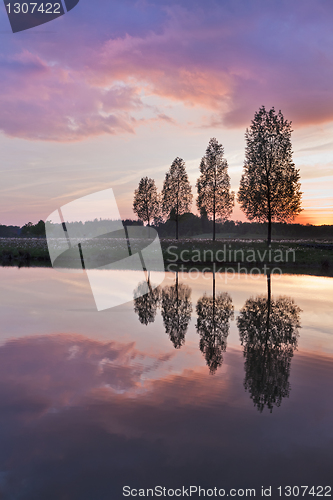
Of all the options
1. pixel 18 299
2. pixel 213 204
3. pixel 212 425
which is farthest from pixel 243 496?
pixel 213 204

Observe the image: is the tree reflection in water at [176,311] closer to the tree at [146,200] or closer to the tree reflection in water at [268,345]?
the tree reflection in water at [268,345]

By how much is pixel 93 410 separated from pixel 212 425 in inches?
80.2

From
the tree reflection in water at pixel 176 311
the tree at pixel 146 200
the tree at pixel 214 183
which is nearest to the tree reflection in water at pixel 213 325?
the tree reflection in water at pixel 176 311

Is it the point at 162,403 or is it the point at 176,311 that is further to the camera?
the point at 176,311

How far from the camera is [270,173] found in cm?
4291

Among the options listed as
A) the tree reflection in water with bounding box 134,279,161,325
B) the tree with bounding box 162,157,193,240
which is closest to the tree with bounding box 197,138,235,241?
the tree with bounding box 162,157,193,240

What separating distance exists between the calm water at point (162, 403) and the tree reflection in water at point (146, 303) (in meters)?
0.32

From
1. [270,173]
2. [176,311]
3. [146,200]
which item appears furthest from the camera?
[146,200]

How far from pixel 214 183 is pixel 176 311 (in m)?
43.2

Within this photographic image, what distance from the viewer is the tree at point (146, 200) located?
74250mm

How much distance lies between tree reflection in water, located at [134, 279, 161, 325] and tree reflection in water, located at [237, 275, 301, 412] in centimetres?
335

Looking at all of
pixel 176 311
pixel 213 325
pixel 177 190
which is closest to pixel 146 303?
pixel 176 311

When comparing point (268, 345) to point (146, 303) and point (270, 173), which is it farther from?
point (270, 173)

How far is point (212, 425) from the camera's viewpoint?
5.41 meters
